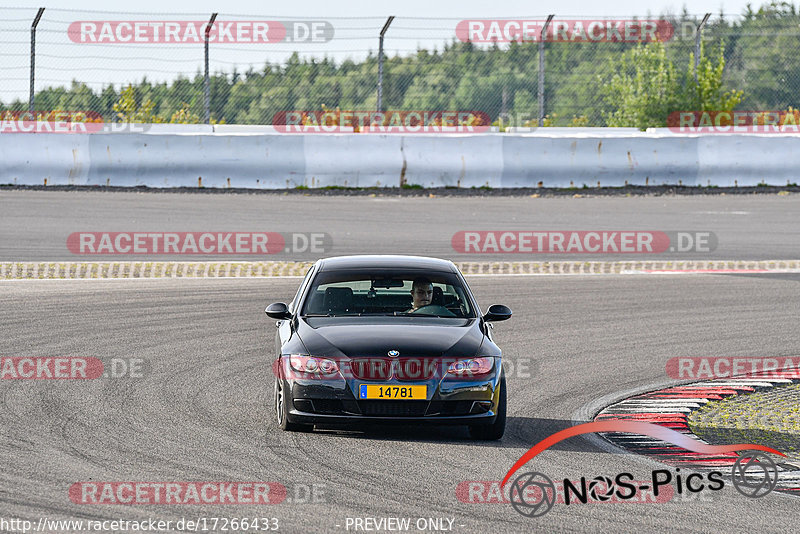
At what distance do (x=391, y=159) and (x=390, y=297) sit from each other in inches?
531

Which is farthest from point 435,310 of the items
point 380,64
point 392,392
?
point 380,64

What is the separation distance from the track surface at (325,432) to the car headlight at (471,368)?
471mm

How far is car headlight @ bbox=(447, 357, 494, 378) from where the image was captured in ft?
26.9

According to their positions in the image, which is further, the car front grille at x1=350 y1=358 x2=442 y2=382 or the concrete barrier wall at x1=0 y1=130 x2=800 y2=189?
the concrete barrier wall at x1=0 y1=130 x2=800 y2=189

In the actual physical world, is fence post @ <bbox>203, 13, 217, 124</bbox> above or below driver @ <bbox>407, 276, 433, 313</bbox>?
above

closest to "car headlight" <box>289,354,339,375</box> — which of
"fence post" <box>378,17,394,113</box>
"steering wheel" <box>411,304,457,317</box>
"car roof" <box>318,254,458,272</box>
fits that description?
"steering wheel" <box>411,304,457,317</box>

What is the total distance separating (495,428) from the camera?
8297mm

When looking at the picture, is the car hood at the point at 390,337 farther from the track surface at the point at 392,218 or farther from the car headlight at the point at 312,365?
the track surface at the point at 392,218

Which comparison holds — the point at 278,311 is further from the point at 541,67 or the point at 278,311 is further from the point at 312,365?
the point at 541,67

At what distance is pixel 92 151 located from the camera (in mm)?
22125

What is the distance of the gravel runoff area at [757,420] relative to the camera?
8.51m

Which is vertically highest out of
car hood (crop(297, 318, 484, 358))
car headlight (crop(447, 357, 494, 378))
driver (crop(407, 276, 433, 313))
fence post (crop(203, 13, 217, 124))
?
fence post (crop(203, 13, 217, 124))

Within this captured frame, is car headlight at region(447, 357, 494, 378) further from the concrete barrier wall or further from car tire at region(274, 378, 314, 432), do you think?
the concrete barrier wall

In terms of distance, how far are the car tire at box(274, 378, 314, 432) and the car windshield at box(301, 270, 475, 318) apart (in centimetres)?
84
